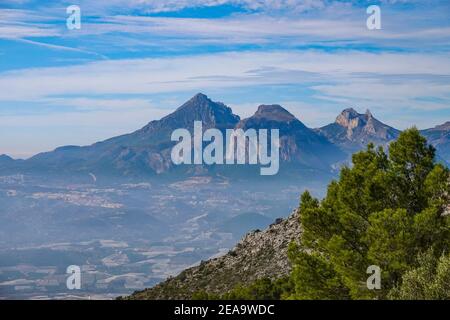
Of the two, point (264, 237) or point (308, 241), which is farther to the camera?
point (264, 237)

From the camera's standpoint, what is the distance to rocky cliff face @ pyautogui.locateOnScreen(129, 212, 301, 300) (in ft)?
192

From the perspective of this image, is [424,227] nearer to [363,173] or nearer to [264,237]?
[363,173]

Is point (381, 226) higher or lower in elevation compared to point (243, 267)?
higher

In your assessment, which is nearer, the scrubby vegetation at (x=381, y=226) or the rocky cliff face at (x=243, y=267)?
the scrubby vegetation at (x=381, y=226)

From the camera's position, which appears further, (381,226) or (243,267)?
(243,267)

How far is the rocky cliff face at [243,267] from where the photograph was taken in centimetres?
5841

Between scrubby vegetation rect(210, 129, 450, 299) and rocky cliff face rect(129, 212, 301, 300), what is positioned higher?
scrubby vegetation rect(210, 129, 450, 299)

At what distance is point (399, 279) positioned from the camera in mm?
29297

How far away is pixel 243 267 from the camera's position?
6259cm

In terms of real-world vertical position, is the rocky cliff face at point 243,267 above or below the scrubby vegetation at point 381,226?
below

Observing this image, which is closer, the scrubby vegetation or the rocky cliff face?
the scrubby vegetation
